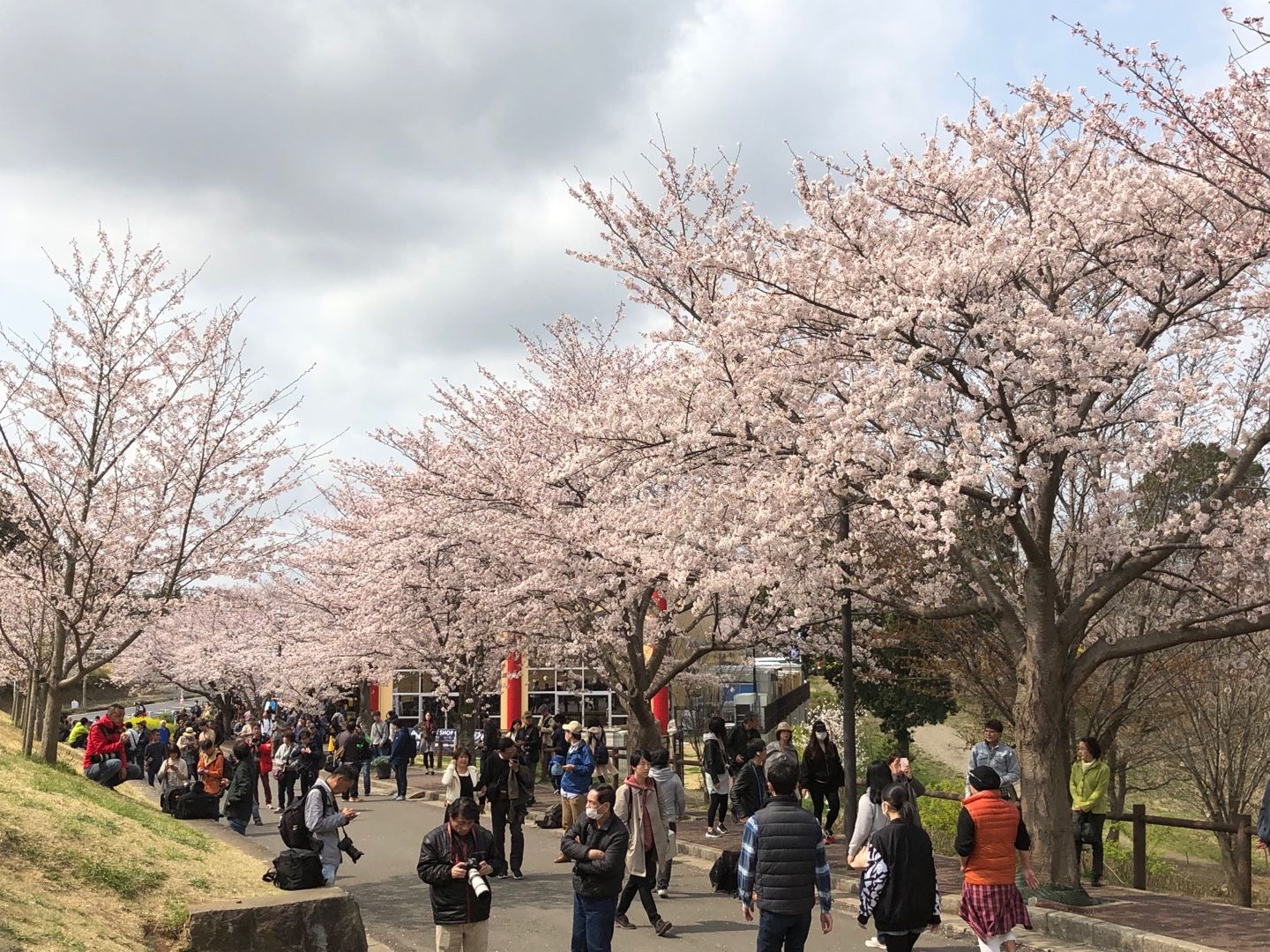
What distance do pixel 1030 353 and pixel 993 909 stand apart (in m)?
5.90

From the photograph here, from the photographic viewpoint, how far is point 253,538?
17.5 meters

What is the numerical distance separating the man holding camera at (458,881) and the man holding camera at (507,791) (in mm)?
6353

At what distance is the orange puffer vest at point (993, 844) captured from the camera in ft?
23.9

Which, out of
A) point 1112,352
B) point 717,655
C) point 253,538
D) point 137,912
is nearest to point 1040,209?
point 1112,352

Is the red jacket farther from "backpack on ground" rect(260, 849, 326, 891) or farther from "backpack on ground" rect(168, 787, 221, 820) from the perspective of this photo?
"backpack on ground" rect(260, 849, 326, 891)

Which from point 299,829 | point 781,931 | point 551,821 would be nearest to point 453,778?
point 551,821

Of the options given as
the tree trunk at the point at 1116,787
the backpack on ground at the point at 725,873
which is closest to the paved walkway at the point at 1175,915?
the backpack on ground at the point at 725,873

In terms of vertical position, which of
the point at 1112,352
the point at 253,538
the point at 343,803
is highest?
the point at 1112,352

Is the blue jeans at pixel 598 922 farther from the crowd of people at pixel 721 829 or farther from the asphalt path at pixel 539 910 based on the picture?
the asphalt path at pixel 539 910

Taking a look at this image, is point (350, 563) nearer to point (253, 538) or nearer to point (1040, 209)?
point (253, 538)

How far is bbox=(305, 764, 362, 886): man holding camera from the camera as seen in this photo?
928 centimetres

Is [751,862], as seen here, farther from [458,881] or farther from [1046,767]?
[1046,767]

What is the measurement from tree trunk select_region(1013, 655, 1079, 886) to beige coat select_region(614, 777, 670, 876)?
3948mm

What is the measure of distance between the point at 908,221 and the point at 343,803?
1617cm
